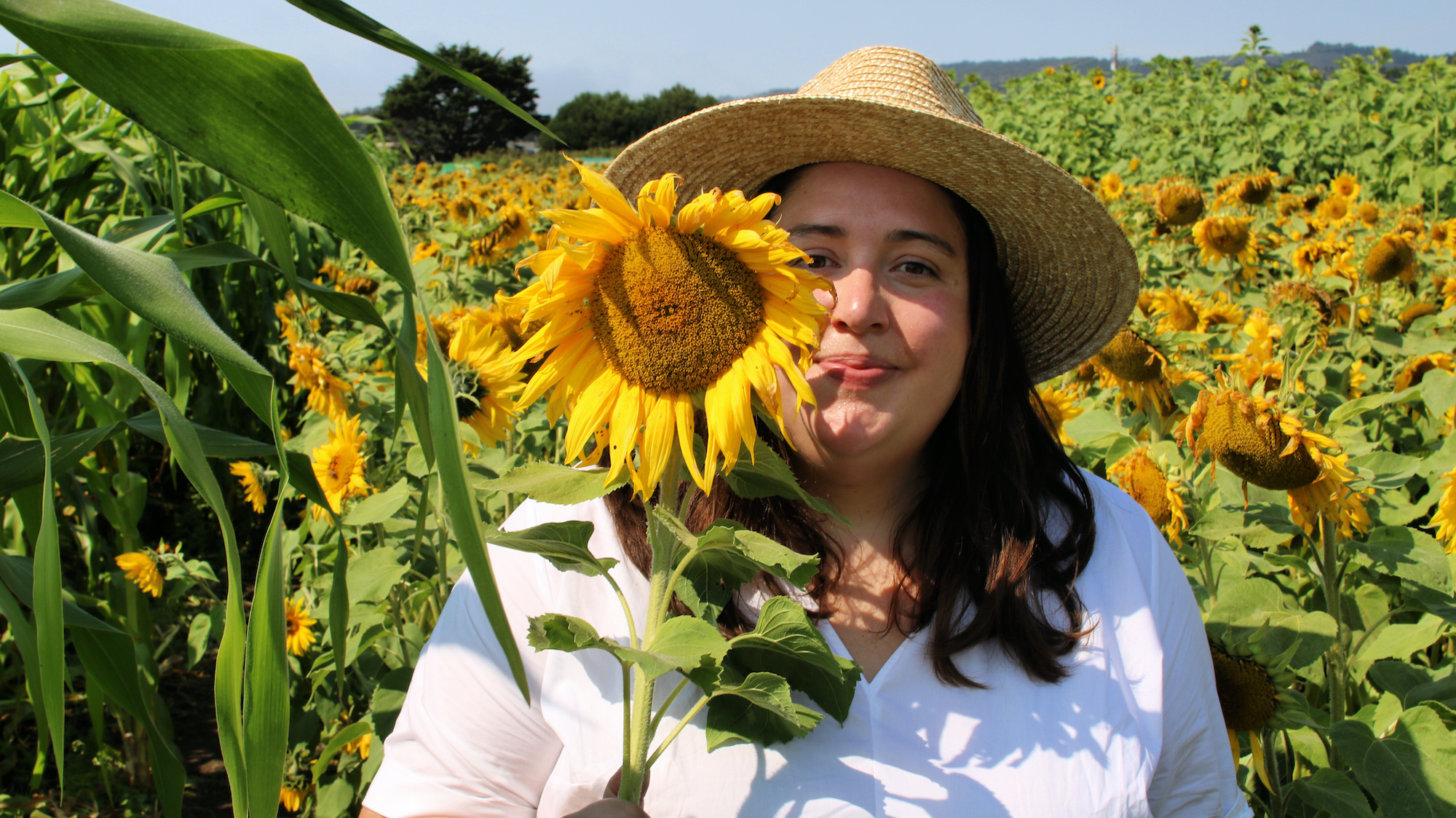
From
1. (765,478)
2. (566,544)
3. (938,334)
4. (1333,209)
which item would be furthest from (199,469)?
(1333,209)

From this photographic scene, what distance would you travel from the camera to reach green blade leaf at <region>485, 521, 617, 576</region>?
789 mm

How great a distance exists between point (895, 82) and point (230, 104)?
1.13 metres

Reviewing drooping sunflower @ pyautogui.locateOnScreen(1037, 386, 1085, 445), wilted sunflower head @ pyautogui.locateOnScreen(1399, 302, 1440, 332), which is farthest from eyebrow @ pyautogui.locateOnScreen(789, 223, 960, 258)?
wilted sunflower head @ pyautogui.locateOnScreen(1399, 302, 1440, 332)

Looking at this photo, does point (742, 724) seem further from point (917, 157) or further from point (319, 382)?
point (319, 382)

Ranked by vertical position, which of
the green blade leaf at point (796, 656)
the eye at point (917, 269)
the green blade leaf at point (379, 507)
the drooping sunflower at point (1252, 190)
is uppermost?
the drooping sunflower at point (1252, 190)

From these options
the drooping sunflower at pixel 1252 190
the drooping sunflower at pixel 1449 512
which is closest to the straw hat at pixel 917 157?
the drooping sunflower at pixel 1449 512

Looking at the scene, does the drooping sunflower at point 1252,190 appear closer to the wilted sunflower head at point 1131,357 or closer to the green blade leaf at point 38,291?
the wilted sunflower head at point 1131,357

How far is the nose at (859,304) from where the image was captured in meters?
1.21

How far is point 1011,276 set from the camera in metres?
1.71

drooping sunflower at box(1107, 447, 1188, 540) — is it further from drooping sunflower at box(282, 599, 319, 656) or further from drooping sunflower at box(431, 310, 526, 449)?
drooping sunflower at box(282, 599, 319, 656)

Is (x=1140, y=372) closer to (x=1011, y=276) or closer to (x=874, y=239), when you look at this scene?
(x=1011, y=276)

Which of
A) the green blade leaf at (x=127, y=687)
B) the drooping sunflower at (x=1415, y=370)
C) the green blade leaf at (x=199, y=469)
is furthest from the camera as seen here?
the drooping sunflower at (x=1415, y=370)

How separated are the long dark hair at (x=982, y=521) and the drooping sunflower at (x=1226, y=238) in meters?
2.01

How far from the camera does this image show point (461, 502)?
42cm
